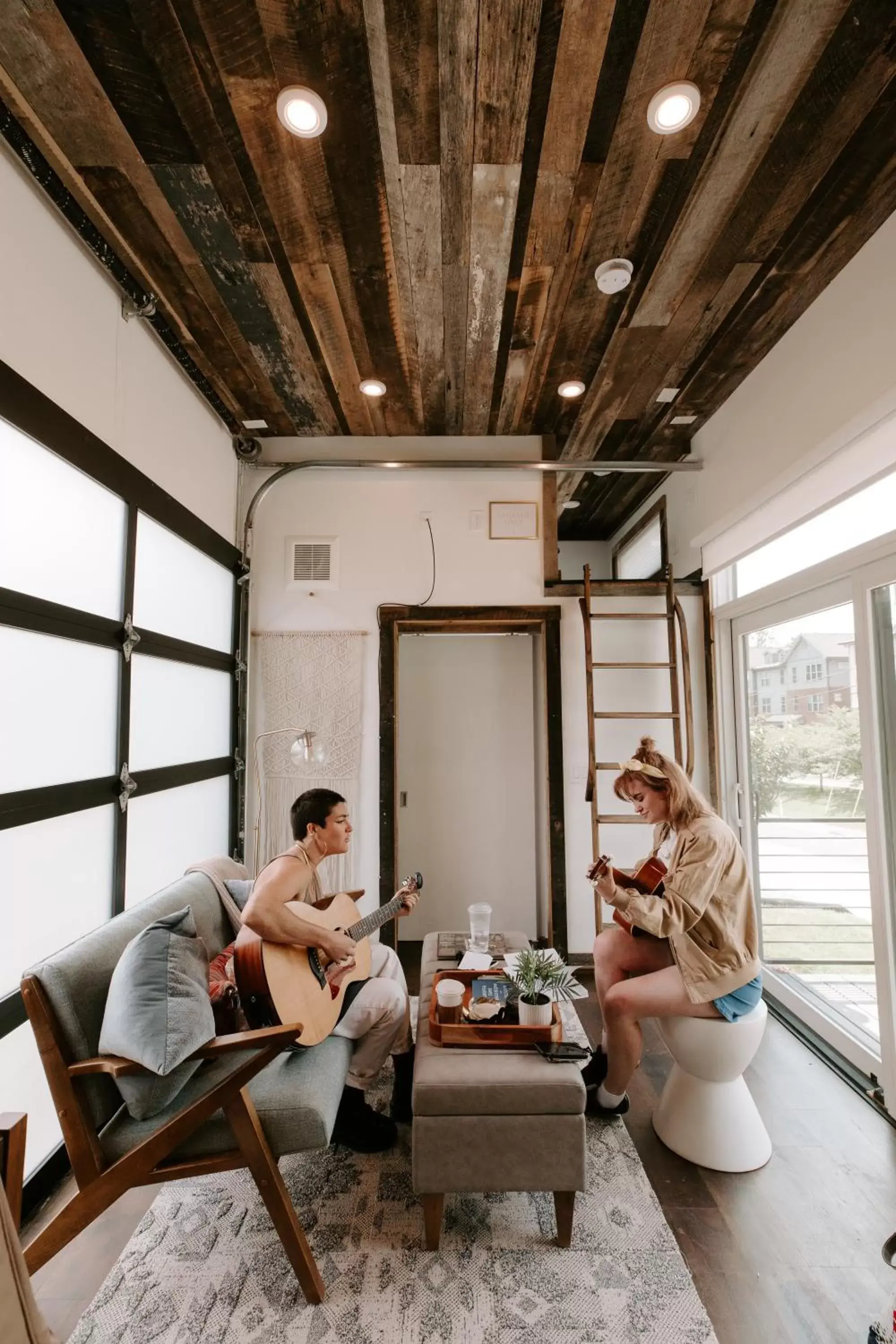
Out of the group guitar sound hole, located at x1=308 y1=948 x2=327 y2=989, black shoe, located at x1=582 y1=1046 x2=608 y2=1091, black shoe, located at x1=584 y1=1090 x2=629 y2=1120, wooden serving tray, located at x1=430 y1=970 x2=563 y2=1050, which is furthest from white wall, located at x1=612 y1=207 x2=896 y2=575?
guitar sound hole, located at x1=308 y1=948 x2=327 y2=989

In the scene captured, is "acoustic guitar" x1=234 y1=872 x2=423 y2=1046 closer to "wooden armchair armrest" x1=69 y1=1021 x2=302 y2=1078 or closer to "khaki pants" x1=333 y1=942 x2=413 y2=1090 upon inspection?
"khaki pants" x1=333 y1=942 x2=413 y2=1090

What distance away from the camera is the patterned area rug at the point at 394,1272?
1494 mm

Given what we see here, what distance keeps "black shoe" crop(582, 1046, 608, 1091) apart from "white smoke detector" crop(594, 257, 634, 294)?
2.89 meters

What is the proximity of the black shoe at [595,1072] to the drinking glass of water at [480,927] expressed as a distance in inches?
21.6

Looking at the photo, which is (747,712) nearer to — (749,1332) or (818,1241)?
(818,1241)

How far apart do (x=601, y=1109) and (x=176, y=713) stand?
238cm

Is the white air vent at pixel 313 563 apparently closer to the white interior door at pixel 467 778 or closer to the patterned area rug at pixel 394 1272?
the white interior door at pixel 467 778

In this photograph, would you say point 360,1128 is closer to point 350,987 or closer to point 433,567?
point 350,987

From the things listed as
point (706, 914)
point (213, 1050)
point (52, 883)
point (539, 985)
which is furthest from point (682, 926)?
point (52, 883)

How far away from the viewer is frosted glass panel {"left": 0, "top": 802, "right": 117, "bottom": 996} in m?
1.85

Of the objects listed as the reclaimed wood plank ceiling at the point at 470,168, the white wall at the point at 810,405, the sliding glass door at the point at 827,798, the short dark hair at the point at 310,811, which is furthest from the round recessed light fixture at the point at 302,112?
the sliding glass door at the point at 827,798

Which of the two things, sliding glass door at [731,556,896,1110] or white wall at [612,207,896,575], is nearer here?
white wall at [612,207,896,575]

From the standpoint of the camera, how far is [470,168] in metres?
1.99

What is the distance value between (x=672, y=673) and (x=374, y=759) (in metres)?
1.80
